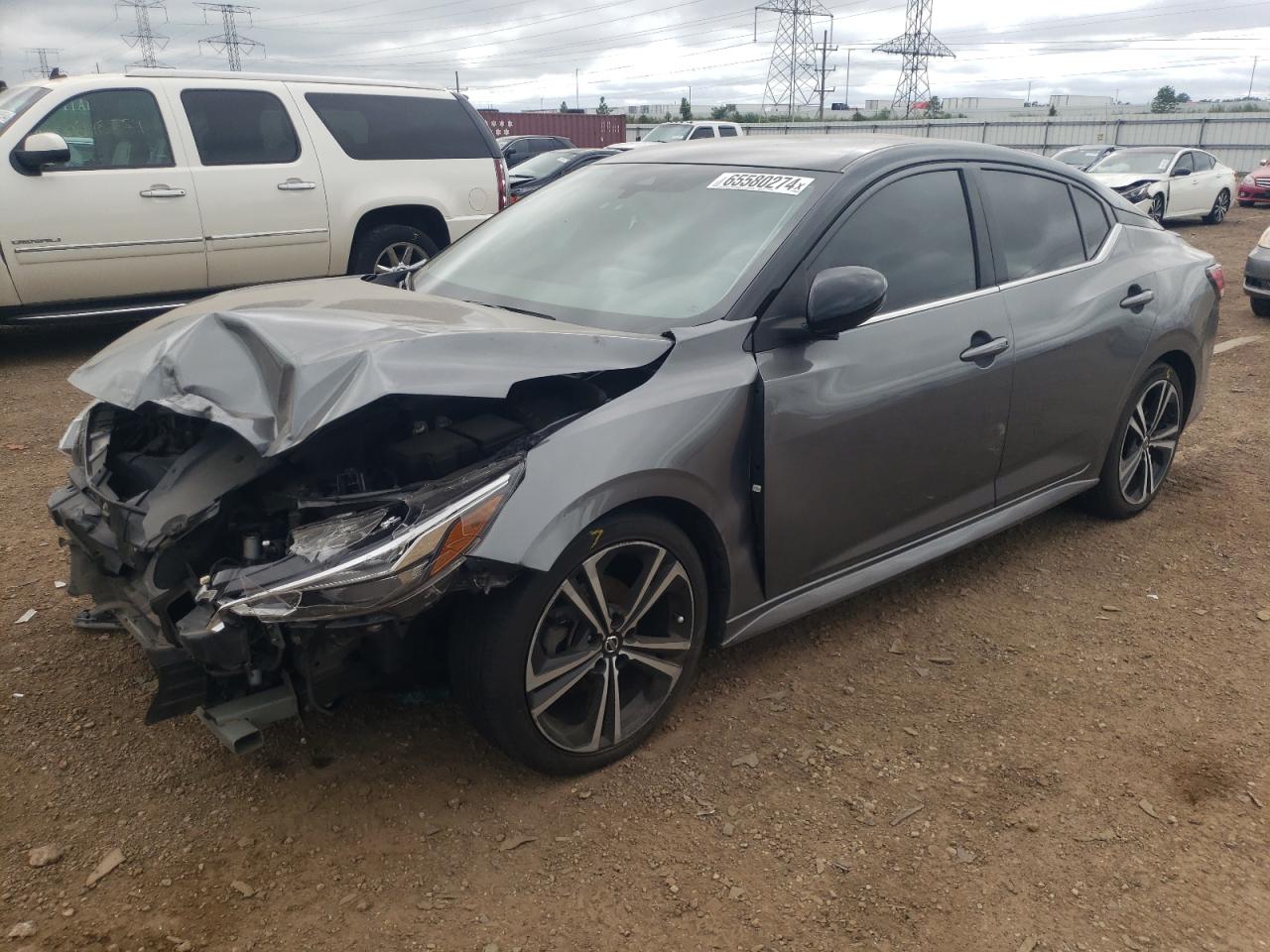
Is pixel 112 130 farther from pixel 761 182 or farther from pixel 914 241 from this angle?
pixel 914 241

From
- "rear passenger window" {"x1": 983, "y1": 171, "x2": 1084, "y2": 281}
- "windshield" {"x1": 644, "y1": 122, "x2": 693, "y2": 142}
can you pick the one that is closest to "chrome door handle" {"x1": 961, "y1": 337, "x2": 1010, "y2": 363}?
"rear passenger window" {"x1": 983, "y1": 171, "x2": 1084, "y2": 281}

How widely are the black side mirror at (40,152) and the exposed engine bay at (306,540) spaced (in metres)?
4.99

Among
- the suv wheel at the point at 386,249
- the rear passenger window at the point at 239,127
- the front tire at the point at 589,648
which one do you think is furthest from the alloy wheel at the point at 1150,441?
the rear passenger window at the point at 239,127

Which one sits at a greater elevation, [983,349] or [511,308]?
[511,308]

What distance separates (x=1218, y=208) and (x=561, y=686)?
838 inches

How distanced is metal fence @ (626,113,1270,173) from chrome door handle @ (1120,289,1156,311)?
27.4 m

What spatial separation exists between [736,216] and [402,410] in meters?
1.31

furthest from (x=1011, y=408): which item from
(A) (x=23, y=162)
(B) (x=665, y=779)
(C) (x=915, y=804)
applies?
(A) (x=23, y=162)

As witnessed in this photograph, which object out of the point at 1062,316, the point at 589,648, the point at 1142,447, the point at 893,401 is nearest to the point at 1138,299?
the point at 1062,316

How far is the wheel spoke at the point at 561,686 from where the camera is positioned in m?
2.72

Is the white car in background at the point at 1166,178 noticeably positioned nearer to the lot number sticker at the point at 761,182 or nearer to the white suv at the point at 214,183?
the white suv at the point at 214,183

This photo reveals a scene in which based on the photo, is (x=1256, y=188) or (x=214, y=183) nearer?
(x=214, y=183)

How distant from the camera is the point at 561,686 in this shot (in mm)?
2762

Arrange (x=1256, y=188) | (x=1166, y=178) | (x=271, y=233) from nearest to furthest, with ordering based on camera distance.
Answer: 1. (x=271, y=233)
2. (x=1166, y=178)
3. (x=1256, y=188)
